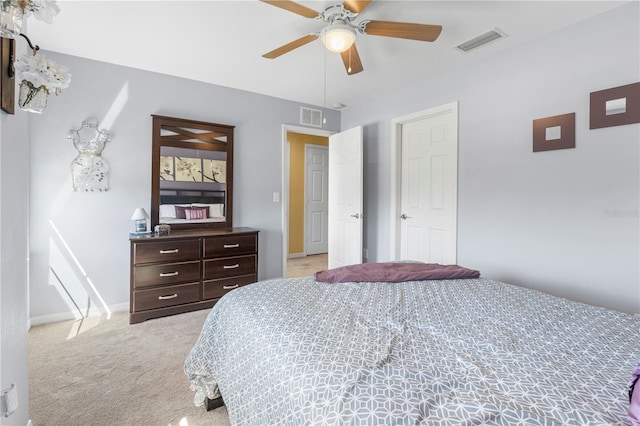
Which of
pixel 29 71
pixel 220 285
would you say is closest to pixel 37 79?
pixel 29 71

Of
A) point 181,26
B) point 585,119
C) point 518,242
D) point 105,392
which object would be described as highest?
point 181,26

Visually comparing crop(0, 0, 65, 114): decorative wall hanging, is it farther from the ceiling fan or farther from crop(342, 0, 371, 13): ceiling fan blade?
crop(342, 0, 371, 13): ceiling fan blade

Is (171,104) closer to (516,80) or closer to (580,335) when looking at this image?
(516,80)

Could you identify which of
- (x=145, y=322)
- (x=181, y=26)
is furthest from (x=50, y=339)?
(x=181, y=26)

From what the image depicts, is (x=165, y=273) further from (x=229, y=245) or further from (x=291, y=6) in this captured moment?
(x=291, y=6)

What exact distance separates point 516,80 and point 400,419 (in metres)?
2.97

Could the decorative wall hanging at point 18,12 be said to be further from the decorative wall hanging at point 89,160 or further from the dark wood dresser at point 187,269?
the decorative wall hanging at point 89,160

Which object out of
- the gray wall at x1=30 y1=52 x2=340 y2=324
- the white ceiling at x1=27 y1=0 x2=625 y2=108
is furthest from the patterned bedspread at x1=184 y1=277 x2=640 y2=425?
the gray wall at x1=30 y1=52 x2=340 y2=324

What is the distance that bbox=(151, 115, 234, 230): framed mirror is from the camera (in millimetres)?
3289

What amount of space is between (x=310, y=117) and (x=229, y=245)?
82.7 inches

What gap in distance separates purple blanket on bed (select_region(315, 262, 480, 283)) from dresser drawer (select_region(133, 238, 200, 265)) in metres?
1.63

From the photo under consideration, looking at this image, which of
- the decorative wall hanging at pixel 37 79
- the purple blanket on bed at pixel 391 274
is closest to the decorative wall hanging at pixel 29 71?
the decorative wall hanging at pixel 37 79

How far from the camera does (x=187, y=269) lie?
3.03 metres

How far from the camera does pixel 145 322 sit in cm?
281
